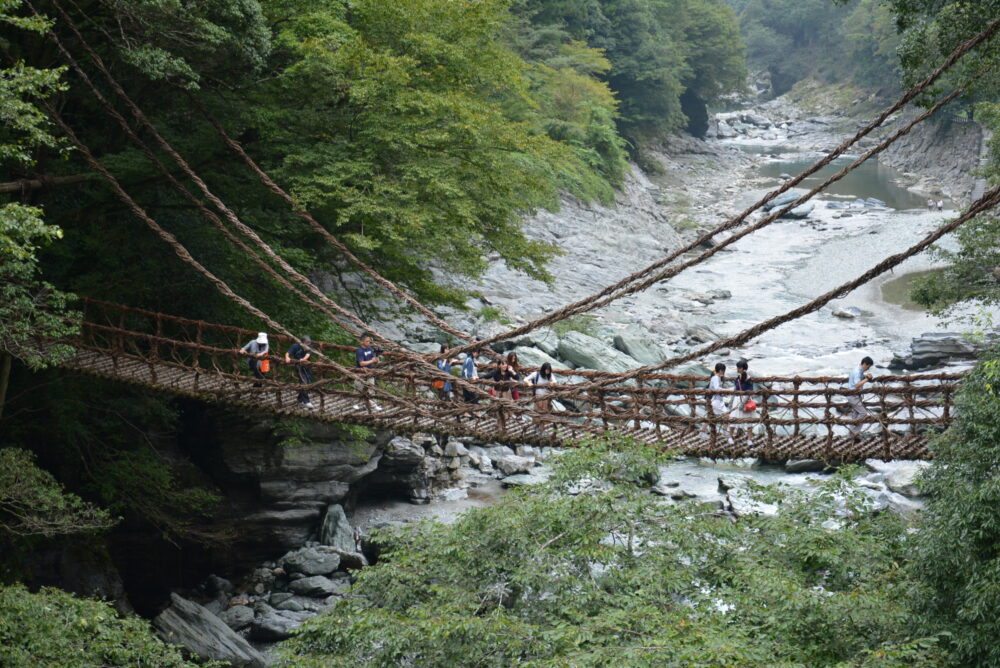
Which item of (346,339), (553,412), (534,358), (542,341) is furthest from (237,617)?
(542,341)

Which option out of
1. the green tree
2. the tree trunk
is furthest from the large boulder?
the tree trunk

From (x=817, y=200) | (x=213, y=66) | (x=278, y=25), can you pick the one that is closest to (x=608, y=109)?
(x=817, y=200)

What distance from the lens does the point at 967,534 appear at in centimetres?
425

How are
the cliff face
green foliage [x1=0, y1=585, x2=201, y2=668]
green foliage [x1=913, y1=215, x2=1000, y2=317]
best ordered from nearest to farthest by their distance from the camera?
1. green foliage [x1=0, y1=585, x2=201, y2=668]
2. green foliage [x1=913, y1=215, x2=1000, y2=317]
3. the cliff face

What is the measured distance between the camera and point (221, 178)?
1004 centimetres

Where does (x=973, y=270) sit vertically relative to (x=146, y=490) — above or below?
above

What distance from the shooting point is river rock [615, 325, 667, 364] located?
15562 millimetres

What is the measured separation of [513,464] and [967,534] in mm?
8552

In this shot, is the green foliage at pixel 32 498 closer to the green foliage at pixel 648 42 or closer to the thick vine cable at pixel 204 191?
the thick vine cable at pixel 204 191

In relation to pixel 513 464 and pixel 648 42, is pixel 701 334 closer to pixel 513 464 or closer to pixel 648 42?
pixel 513 464

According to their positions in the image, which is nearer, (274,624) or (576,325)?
(274,624)

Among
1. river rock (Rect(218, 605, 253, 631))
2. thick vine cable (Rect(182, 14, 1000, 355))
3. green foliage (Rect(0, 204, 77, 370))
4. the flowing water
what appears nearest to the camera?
green foliage (Rect(0, 204, 77, 370))

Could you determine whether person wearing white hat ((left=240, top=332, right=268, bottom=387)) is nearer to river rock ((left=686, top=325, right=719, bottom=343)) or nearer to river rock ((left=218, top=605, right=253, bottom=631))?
river rock ((left=218, top=605, right=253, bottom=631))

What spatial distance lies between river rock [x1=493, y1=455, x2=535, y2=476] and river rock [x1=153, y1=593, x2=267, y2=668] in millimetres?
4819
